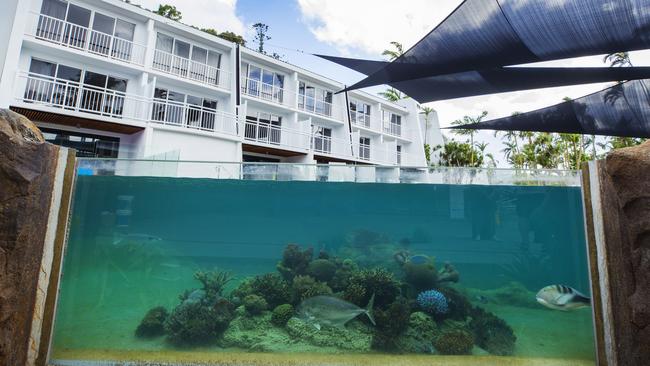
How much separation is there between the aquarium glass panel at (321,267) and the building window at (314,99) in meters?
13.3

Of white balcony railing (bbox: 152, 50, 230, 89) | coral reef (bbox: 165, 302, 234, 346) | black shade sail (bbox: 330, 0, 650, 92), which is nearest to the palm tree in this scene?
black shade sail (bbox: 330, 0, 650, 92)

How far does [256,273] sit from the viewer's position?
15.0 feet

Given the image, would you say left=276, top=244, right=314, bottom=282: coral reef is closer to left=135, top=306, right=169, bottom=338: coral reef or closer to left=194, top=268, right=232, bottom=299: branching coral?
left=194, top=268, right=232, bottom=299: branching coral

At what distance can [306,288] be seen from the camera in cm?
443

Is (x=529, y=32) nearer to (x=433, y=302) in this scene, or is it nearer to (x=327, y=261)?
(x=433, y=302)

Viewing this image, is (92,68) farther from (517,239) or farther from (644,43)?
(644,43)

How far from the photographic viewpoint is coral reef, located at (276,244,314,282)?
4504 millimetres

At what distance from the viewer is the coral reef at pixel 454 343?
12.8 feet

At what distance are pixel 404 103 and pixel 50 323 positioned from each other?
75.8 ft

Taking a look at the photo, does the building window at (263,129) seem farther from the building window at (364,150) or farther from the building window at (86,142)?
the building window at (364,150)

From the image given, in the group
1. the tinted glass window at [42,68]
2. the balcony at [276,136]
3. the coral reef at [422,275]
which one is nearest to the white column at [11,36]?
the tinted glass window at [42,68]

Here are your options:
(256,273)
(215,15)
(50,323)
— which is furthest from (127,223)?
(215,15)

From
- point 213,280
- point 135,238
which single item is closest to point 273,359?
point 213,280

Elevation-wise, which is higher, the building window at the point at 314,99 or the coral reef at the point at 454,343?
the building window at the point at 314,99
